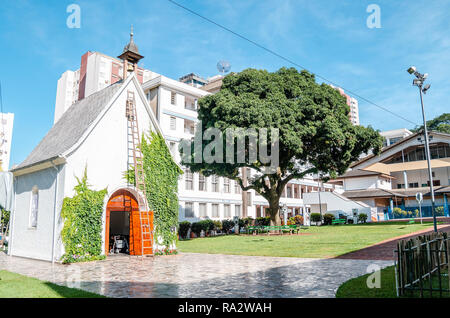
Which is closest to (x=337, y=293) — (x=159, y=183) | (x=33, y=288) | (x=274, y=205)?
(x=33, y=288)

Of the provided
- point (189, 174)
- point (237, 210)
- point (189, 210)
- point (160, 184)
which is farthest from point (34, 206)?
point (237, 210)

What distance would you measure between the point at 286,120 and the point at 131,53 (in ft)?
36.7

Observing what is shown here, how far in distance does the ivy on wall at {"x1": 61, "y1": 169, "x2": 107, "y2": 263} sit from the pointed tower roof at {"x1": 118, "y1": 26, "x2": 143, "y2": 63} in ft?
23.1

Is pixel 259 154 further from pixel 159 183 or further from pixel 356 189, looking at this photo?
pixel 356 189

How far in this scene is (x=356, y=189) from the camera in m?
53.9

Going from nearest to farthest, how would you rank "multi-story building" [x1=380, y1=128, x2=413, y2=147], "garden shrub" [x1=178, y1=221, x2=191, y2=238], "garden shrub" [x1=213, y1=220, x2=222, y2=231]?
"garden shrub" [x1=178, y1=221, x2=191, y2=238] → "garden shrub" [x1=213, y1=220, x2=222, y2=231] → "multi-story building" [x1=380, y1=128, x2=413, y2=147]

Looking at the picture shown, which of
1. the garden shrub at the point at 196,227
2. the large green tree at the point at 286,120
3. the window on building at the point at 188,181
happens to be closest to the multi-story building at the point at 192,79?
the window on building at the point at 188,181

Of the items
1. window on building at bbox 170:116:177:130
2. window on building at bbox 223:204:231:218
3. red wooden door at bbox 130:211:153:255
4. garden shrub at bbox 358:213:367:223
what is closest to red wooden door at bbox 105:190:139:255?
red wooden door at bbox 130:211:153:255

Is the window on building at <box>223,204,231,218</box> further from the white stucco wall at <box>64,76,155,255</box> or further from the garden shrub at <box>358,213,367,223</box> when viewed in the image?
the white stucco wall at <box>64,76,155,255</box>

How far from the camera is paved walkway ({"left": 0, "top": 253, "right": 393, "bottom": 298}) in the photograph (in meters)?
8.05

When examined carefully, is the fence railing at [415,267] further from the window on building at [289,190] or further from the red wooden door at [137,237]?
the window on building at [289,190]

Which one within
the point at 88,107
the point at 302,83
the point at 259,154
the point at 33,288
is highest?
the point at 302,83
